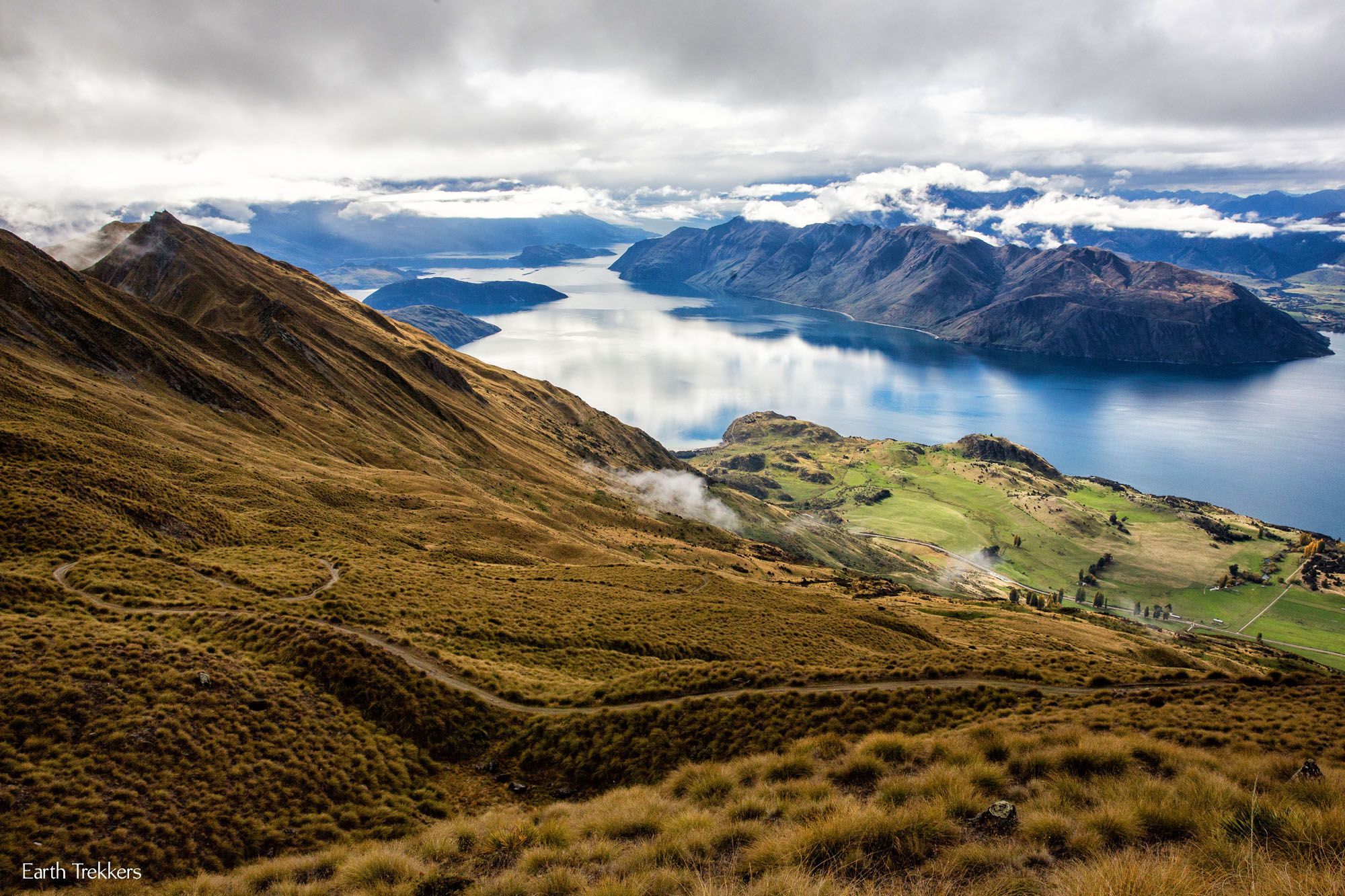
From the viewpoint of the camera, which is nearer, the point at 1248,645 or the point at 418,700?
the point at 418,700

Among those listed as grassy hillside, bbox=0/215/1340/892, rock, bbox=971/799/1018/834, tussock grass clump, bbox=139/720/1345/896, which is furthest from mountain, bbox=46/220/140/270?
rock, bbox=971/799/1018/834

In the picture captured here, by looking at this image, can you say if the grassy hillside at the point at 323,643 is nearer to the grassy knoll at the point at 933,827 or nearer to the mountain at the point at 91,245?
the grassy knoll at the point at 933,827

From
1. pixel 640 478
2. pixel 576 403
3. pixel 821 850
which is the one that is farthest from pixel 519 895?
pixel 576 403

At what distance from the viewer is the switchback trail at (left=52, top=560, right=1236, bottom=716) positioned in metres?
22.3

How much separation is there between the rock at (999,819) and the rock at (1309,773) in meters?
6.17

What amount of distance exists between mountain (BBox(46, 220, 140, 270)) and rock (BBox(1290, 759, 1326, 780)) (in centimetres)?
20089

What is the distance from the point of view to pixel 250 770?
58.0 ft

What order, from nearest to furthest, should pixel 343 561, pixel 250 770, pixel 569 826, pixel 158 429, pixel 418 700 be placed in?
pixel 569 826
pixel 250 770
pixel 418 700
pixel 343 561
pixel 158 429

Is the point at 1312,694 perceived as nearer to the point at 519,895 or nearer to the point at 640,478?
the point at 519,895

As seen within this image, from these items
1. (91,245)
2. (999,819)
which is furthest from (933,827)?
(91,245)

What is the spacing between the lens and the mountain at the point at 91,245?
14275cm

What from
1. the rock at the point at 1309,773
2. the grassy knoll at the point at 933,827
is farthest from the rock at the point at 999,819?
the rock at the point at 1309,773

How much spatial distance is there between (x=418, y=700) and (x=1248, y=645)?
212m

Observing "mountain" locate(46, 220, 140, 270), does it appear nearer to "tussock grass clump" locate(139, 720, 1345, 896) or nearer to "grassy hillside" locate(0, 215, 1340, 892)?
"grassy hillside" locate(0, 215, 1340, 892)
